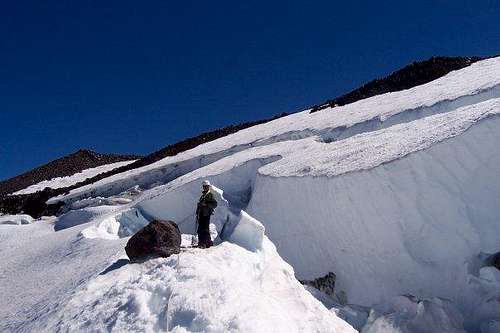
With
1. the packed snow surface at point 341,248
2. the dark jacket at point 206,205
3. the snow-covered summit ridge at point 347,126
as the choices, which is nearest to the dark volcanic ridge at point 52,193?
the snow-covered summit ridge at point 347,126

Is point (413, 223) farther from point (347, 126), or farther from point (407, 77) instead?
point (407, 77)

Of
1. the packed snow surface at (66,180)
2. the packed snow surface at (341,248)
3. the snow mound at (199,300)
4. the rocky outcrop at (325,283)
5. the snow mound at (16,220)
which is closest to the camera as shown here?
the snow mound at (199,300)

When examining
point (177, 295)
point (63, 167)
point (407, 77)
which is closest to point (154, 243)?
point (177, 295)

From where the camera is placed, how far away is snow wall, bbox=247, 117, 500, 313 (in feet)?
33.0

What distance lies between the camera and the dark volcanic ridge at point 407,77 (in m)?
27.2

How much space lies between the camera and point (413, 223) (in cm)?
1063

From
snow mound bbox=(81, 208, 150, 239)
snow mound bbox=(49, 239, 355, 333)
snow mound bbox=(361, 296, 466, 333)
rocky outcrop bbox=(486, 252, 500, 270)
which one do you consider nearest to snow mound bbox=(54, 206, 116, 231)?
snow mound bbox=(81, 208, 150, 239)

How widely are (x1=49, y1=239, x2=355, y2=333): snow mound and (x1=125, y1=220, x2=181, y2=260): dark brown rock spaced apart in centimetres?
24

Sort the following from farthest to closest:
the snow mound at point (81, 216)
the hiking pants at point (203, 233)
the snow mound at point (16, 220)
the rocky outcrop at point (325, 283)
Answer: the snow mound at point (16, 220) → the snow mound at point (81, 216) → the rocky outcrop at point (325, 283) → the hiking pants at point (203, 233)

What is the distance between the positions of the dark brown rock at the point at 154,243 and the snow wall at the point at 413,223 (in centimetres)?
384

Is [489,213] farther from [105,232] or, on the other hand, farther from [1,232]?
[1,232]

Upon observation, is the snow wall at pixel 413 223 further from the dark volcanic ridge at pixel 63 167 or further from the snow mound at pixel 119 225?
the dark volcanic ridge at pixel 63 167

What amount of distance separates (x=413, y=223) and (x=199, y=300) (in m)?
5.14

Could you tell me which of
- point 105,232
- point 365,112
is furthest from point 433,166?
point 105,232
